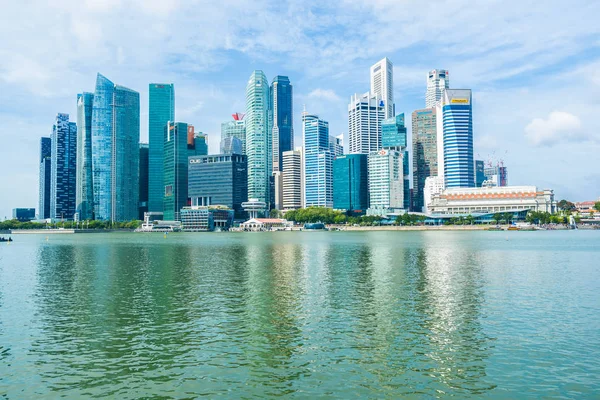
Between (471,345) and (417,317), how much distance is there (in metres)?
8.49

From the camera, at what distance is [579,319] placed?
128ft

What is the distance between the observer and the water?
25.5 metres

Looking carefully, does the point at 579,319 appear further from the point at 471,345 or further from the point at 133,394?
the point at 133,394

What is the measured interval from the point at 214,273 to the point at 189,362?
4375cm

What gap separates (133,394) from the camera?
24281mm

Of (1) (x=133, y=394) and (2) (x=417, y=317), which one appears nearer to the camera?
(1) (x=133, y=394)

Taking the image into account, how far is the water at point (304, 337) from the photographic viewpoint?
25.5m

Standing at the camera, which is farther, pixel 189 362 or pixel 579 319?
pixel 579 319

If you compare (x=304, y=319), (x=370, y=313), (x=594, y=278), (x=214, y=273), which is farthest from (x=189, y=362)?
(x=594, y=278)

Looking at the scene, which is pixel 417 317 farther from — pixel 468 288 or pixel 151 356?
Answer: pixel 151 356

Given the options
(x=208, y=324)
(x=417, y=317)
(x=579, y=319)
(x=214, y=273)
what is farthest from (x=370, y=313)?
(x=214, y=273)

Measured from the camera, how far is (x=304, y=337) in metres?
34.6

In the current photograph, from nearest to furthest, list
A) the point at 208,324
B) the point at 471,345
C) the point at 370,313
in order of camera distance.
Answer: the point at 471,345
the point at 208,324
the point at 370,313

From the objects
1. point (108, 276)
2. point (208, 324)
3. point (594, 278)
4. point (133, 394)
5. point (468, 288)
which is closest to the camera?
point (133, 394)
